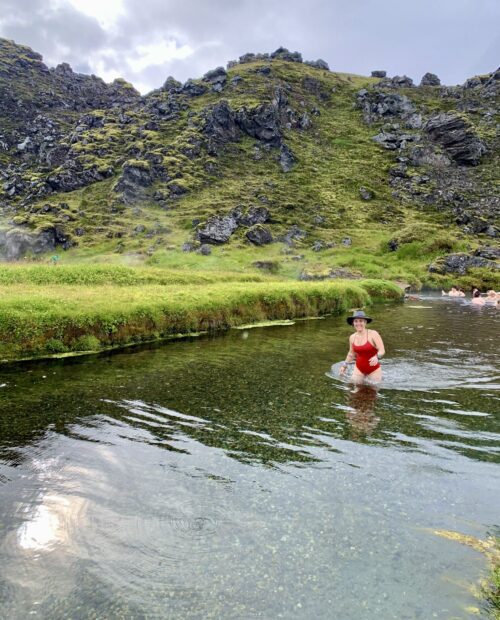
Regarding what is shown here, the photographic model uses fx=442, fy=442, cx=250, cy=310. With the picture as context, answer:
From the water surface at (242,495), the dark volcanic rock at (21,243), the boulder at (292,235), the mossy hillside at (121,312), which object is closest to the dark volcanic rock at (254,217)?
the boulder at (292,235)

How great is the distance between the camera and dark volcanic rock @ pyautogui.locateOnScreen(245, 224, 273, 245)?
101000mm

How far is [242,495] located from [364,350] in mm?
9706

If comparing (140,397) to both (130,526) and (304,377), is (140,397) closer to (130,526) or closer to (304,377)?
(304,377)

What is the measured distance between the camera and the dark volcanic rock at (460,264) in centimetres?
8789

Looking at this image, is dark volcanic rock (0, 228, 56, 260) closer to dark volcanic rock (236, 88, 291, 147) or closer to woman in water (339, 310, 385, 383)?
woman in water (339, 310, 385, 383)

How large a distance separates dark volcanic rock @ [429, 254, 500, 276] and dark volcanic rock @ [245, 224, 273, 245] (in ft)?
119

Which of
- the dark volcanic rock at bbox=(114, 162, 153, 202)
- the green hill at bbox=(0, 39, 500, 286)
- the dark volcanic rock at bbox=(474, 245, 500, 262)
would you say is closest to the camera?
the dark volcanic rock at bbox=(474, 245, 500, 262)

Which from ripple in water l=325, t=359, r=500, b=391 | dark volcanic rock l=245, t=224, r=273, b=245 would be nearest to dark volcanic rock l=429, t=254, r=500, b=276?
dark volcanic rock l=245, t=224, r=273, b=245

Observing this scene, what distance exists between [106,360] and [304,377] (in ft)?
32.0

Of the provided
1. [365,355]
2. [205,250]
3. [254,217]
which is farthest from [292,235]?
[365,355]

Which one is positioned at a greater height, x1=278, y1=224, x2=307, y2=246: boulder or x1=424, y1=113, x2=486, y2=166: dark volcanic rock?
x1=424, y1=113, x2=486, y2=166: dark volcanic rock

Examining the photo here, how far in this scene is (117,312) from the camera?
25875 millimetres

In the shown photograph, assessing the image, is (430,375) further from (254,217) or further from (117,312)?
(254,217)

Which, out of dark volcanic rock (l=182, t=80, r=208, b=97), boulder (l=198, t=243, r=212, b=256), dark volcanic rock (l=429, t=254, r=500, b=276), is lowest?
dark volcanic rock (l=429, t=254, r=500, b=276)
